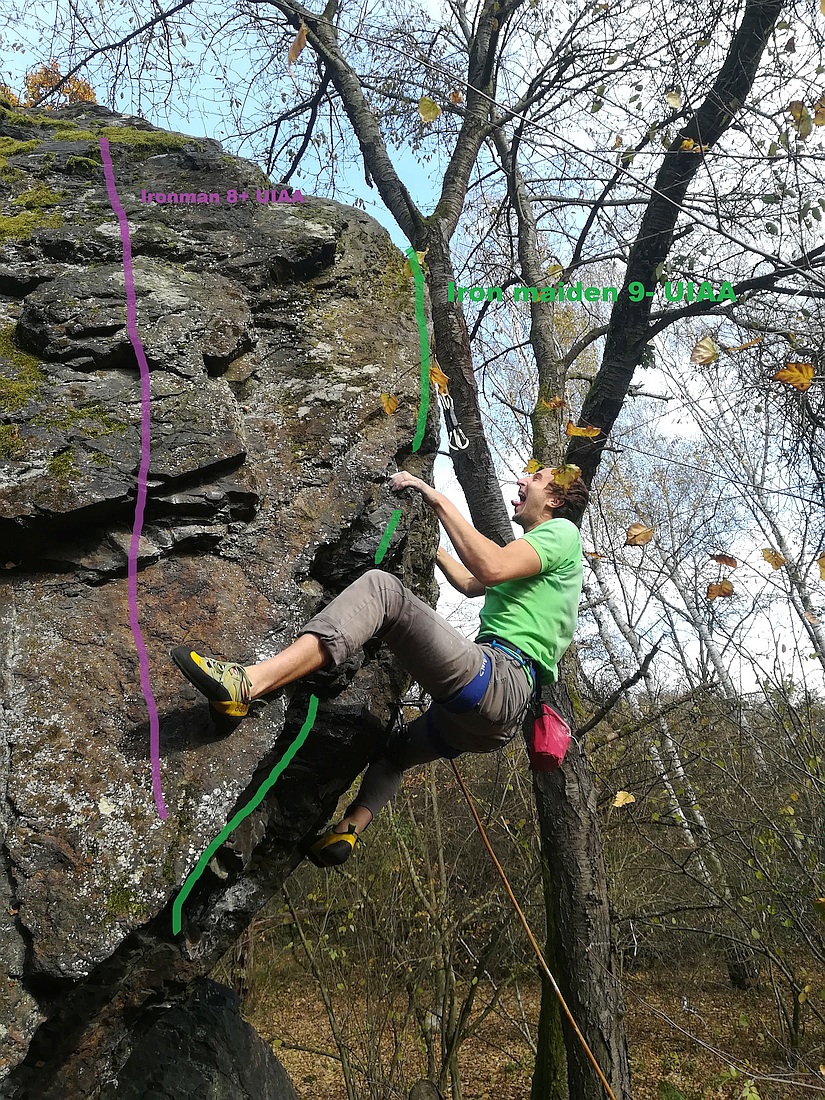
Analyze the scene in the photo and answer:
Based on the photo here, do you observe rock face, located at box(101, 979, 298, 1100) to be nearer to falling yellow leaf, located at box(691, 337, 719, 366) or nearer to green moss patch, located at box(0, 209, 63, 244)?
green moss patch, located at box(0, 209, 63, 244)

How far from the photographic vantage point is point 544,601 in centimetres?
299

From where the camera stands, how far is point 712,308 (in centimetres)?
486

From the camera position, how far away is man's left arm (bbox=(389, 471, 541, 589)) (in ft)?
8.59

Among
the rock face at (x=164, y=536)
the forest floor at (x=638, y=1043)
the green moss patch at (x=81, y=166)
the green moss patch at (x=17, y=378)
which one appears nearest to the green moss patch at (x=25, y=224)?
the rock face at (x=164, y=536)

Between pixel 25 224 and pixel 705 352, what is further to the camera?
pixel 705 352

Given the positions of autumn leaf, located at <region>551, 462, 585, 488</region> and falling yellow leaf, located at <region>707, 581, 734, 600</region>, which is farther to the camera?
falling yellow leaf, located at <region>707, 581, 734, 600</region>

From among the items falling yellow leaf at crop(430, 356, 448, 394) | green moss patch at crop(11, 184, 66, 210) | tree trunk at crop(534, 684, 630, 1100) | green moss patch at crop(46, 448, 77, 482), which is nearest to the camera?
green moss patch at crop(46, 448, 77, 482)

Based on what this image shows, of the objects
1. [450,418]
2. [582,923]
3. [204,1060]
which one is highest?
[450,418]

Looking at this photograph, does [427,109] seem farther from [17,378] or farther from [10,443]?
[10,443]

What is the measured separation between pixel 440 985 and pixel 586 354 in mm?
11626

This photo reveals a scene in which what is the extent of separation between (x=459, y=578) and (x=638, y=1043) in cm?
678

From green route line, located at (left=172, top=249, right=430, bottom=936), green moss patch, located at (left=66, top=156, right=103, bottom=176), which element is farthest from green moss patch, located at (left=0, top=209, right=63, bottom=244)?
green route line, located at (left=172, top=249, right=430, bottom=936)

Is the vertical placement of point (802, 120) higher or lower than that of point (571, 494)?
higher

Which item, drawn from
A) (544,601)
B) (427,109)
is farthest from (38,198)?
(544,601)
